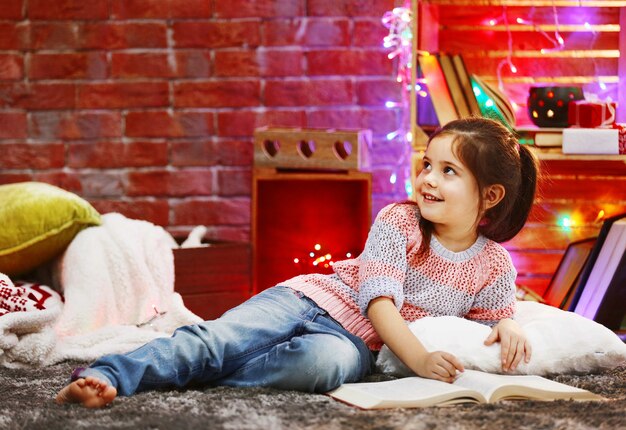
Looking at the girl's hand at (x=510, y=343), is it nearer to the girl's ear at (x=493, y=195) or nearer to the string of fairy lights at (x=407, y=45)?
the girl's ear at (x=493, y=195)

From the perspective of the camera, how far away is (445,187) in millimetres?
1598

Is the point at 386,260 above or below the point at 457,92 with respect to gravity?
below

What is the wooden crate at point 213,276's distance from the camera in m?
2.31

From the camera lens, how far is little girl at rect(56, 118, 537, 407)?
145cm

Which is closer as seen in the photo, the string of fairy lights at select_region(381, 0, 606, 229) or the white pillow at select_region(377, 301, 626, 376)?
the white pillow at select_region(377, 301, 626, 376)

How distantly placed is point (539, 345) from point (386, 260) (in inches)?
12.1

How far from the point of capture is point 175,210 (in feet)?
9.00

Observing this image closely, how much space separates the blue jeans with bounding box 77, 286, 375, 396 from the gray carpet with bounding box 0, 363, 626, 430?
0.10 feet

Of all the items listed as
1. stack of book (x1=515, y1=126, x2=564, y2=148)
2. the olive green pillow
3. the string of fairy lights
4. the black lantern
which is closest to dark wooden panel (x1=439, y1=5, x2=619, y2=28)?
the string of fairy lights

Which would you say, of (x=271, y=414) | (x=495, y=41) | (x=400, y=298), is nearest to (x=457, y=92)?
(x=495, y=41)

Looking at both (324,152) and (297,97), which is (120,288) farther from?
(297,97)

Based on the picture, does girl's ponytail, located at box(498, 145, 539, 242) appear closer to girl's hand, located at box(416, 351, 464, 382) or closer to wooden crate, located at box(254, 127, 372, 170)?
girl's hand, located at box(416, 351, 464, 382)

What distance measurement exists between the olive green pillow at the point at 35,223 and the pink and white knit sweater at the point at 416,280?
673 mm

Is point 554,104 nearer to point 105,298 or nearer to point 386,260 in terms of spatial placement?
point 386,260
